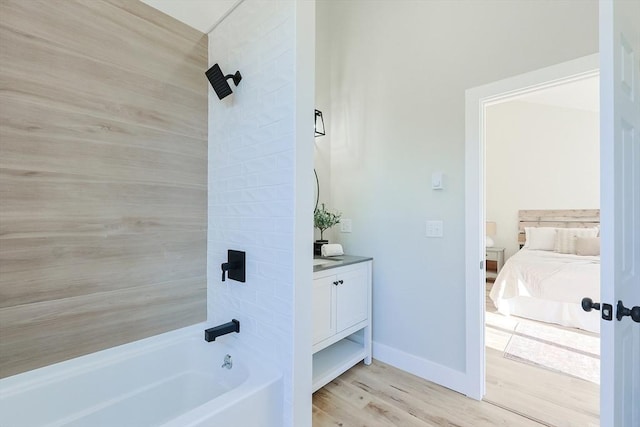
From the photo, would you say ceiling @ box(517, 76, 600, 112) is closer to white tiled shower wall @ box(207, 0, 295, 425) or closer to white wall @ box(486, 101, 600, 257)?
white wall @ box(486, 101, 600, 257)

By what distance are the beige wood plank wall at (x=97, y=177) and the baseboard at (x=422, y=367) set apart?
5.05ft

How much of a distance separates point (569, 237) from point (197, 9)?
5556mm

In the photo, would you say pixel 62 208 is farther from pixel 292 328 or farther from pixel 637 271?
pixel 637 271

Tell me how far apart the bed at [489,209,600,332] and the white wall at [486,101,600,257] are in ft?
1.93

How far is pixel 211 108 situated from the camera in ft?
5.74

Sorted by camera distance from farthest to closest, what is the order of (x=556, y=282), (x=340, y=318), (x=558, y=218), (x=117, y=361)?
(x=558, y=218) → (x=556, y=282) → (x=340, y=318) → (x=117, y=361)

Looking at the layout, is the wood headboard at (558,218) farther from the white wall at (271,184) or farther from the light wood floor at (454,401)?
the white wall at (271,184)

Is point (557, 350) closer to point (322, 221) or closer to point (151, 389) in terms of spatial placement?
point (322, 221)

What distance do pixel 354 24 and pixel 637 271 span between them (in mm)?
2639

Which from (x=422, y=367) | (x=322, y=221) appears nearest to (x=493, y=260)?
(x=422, y=367)

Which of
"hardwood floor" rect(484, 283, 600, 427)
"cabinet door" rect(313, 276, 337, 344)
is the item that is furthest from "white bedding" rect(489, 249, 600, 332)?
"cabinet door" rect(313, 276, 337, 344)

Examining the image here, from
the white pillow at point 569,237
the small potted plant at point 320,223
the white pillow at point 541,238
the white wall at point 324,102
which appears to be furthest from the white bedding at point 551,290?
the small potted plant at point 320,223

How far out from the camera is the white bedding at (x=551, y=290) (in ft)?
9.76

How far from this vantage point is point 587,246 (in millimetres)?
4094
